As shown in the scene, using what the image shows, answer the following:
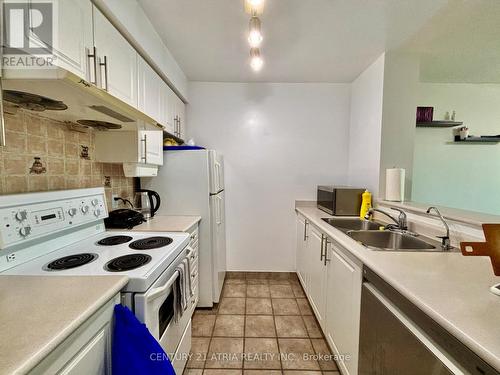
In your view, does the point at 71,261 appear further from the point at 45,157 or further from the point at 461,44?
the point at 461,44

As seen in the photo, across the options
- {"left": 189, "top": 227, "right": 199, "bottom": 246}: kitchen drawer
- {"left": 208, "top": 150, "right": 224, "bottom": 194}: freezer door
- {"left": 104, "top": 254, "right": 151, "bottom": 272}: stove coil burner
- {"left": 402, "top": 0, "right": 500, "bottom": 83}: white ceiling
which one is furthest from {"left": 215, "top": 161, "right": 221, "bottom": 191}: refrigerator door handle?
{"left": 402, "top": 0, "right": 500, "bottom": 83}: white ceiling

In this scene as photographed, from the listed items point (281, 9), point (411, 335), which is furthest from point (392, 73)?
point (411, 335)

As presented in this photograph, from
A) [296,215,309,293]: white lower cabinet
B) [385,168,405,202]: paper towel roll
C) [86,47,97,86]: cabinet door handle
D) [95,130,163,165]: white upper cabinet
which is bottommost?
[296,215,309,293]: white lower cabinet

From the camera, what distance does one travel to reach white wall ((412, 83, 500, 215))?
2.57 m

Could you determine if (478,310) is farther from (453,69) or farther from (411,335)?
(453,69)

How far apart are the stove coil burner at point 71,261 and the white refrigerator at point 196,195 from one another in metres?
1.05

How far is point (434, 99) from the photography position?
2.61 meters

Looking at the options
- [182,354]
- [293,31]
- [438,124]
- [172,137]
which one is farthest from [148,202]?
[438,124]

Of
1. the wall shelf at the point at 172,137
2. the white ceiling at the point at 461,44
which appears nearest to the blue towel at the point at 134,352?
the wall shelf at the point at 172,137

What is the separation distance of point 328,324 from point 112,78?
85.8 inches

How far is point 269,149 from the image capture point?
280 centimetres

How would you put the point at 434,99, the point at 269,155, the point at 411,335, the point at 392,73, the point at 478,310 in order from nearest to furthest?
the point at 478,310
the point at 411,335
the point at 392,73
the point at 434,99
the point at 269,155

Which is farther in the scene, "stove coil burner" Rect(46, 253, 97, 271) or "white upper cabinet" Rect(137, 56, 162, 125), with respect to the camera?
"white upper cabinet" Rect(137, 56, 162, 125)

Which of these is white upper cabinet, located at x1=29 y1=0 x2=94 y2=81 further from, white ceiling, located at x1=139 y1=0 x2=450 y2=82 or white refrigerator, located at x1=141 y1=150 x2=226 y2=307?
white refrigerator, located at x1=141 y1=150 x2=226 y2=307
